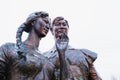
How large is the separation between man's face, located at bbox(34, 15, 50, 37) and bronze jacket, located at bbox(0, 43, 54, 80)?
1.07ft

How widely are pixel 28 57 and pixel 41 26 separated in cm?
51

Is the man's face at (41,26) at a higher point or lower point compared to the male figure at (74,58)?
higher

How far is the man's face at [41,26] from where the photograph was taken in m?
6.89

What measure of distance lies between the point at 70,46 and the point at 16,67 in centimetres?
204

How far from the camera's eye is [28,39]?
6.94m

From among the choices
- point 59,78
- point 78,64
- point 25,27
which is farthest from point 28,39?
point 78,64

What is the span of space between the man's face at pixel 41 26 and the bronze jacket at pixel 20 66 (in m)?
0.33

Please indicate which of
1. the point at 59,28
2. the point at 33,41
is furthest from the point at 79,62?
the point at 33,41

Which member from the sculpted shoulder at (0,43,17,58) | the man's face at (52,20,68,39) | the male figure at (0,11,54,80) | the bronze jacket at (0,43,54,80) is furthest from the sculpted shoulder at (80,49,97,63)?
the sculpted shoulder at (0,43,17,58)

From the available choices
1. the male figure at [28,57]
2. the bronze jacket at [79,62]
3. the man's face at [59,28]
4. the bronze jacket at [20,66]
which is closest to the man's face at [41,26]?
the male figure at [28,57]

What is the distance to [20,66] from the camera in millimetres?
6527

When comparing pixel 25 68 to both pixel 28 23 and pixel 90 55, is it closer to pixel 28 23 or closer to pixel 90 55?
pixel 28 23

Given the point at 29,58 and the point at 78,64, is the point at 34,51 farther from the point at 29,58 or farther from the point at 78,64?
the point at 78,64

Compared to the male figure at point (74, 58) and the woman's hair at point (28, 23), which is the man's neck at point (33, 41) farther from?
the male figure at point (74, 58)
